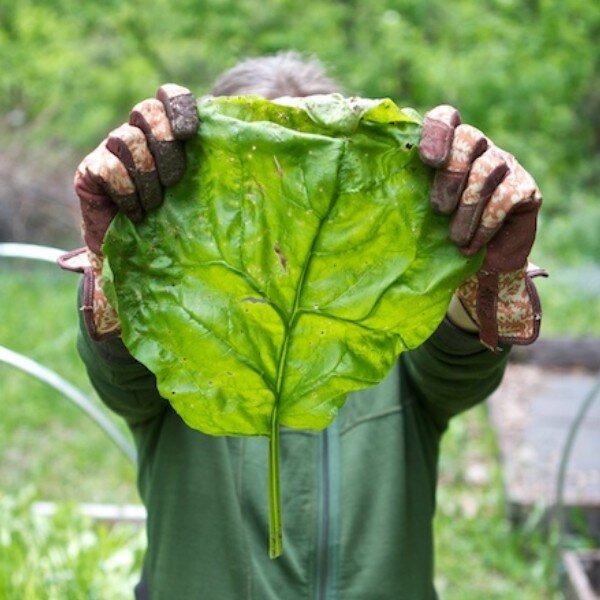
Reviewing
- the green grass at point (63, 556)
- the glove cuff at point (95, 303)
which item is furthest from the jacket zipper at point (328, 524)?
the green grass at point (63, 556)

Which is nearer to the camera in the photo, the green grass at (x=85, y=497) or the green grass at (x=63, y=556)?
the green grass at (x=63, y=556)

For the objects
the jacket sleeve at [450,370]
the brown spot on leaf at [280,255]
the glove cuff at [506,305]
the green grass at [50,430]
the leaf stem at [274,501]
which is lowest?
the green grass at [50,430]

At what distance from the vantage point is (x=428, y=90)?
8.41 m

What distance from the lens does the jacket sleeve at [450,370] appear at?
135cm

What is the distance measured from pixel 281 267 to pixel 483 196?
0.77ft

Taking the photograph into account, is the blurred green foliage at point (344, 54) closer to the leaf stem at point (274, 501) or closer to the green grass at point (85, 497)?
the green grass at point (85, 497)

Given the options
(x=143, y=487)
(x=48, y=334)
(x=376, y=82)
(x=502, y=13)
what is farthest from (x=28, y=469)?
(x=502, y=13)

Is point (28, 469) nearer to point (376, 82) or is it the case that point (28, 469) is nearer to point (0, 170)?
point (0, 170)

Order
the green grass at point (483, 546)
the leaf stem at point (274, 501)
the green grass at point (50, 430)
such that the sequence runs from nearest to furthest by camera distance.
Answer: the leaf stem at point (274, 501)
the green grass at point (483, 546)
the green grass at point (50, 430)

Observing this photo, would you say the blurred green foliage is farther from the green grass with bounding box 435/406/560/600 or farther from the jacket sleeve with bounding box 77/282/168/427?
the jacket sleeve with bounding box 77/282/168/427

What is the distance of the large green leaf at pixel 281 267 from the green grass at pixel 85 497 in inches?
76.9

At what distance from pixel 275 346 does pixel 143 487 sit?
573 millimetres

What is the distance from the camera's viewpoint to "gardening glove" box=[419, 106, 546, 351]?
42.1 inches

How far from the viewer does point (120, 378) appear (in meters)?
1.35
